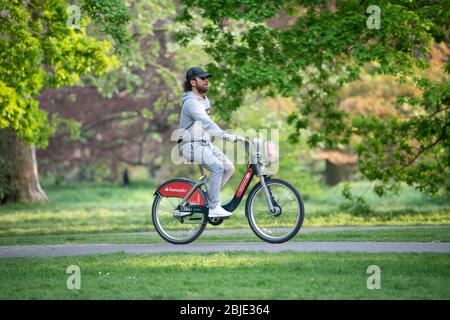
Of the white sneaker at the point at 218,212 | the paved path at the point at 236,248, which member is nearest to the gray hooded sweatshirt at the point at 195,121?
the white sneaker at the point at 218,212

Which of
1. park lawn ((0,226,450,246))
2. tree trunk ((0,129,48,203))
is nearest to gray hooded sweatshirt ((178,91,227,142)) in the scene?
park lawn ((0,226,450,246))

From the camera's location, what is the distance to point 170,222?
10.4 m

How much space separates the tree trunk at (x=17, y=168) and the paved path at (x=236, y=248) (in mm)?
12333

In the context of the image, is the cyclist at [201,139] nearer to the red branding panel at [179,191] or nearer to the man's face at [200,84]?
the man's face at [200,84]

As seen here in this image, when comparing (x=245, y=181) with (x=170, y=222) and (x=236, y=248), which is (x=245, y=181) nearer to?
(x=236, y=248)

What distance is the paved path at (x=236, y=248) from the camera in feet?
31.1

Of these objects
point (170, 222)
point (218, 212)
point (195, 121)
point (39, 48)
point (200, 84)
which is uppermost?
point (39, 48)

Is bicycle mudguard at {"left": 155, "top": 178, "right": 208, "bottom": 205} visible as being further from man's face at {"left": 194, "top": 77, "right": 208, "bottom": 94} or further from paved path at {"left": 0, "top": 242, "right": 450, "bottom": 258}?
man's face at {"left": 194, "top": 77, "right": 208, "bottom": 94}

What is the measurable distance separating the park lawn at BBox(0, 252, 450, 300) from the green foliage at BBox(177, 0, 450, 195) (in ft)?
16.8

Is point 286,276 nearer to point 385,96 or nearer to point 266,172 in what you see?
point 266,172

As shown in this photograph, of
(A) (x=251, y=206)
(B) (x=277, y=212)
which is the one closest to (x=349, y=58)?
(A) (x=251, y=206)

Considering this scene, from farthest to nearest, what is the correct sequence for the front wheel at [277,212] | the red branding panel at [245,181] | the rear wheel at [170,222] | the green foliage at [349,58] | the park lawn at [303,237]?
the green foliage at [349,58]
the park lawn at [303,237]
the rear wheel at [170,222]
the red branding panel at [245,181]
the front wheel at [277,212]

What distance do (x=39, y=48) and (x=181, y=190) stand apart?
18.1ft

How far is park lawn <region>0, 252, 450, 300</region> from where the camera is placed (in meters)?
6.96
